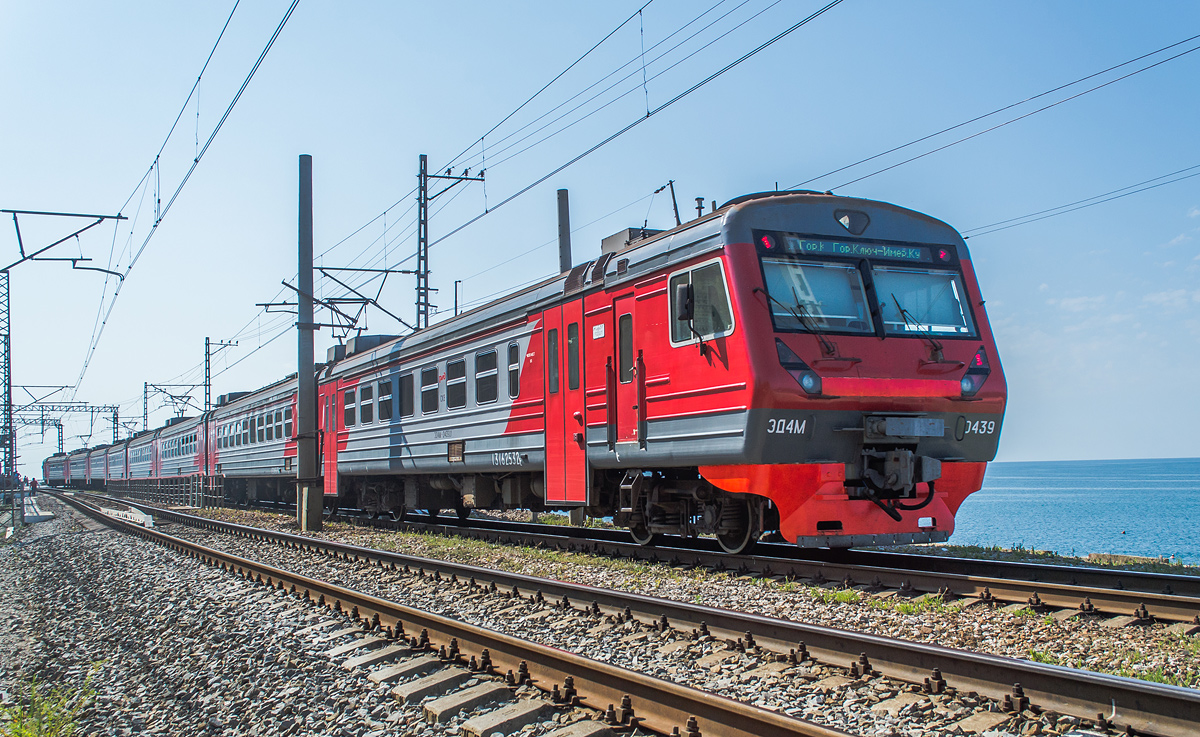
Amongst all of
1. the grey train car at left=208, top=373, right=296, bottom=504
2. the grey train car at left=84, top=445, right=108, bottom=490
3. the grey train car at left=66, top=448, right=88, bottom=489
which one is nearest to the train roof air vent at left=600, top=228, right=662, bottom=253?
the grey train car at left=208, top=373, right=296, bottom=504

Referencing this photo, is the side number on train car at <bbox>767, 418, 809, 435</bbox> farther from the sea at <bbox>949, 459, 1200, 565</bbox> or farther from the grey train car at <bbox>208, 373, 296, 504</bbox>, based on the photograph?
the grey train car at <bbox>208, 373, 296, 504</bbox>

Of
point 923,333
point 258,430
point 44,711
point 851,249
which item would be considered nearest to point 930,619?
point 923,333

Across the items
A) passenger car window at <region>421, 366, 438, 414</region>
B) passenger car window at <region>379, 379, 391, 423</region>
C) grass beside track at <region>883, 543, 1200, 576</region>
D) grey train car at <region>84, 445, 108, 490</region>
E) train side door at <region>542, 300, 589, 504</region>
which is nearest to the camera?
grass beside track at <region>883, 543, 1200, 576</region>

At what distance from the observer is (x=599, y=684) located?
4.42 meters

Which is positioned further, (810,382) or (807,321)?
(807,321)

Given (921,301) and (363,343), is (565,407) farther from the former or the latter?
(363,343)

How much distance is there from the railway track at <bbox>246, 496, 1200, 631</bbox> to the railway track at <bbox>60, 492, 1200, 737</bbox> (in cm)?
189

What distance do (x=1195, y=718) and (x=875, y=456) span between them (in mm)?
4644

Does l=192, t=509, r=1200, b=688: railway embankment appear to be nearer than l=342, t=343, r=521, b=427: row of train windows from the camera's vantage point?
Yes

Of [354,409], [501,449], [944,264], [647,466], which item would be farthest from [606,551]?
[354,409]

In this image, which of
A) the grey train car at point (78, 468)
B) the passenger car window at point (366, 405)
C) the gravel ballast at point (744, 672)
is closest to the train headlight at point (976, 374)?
the gravel ballast at point (744, 672)

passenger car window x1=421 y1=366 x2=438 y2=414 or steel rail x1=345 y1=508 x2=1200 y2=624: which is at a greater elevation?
passenger car window x1=421 y1=366 x2=438 y2=414

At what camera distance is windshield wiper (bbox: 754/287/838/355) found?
7852mm

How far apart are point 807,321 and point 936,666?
4.00 m
